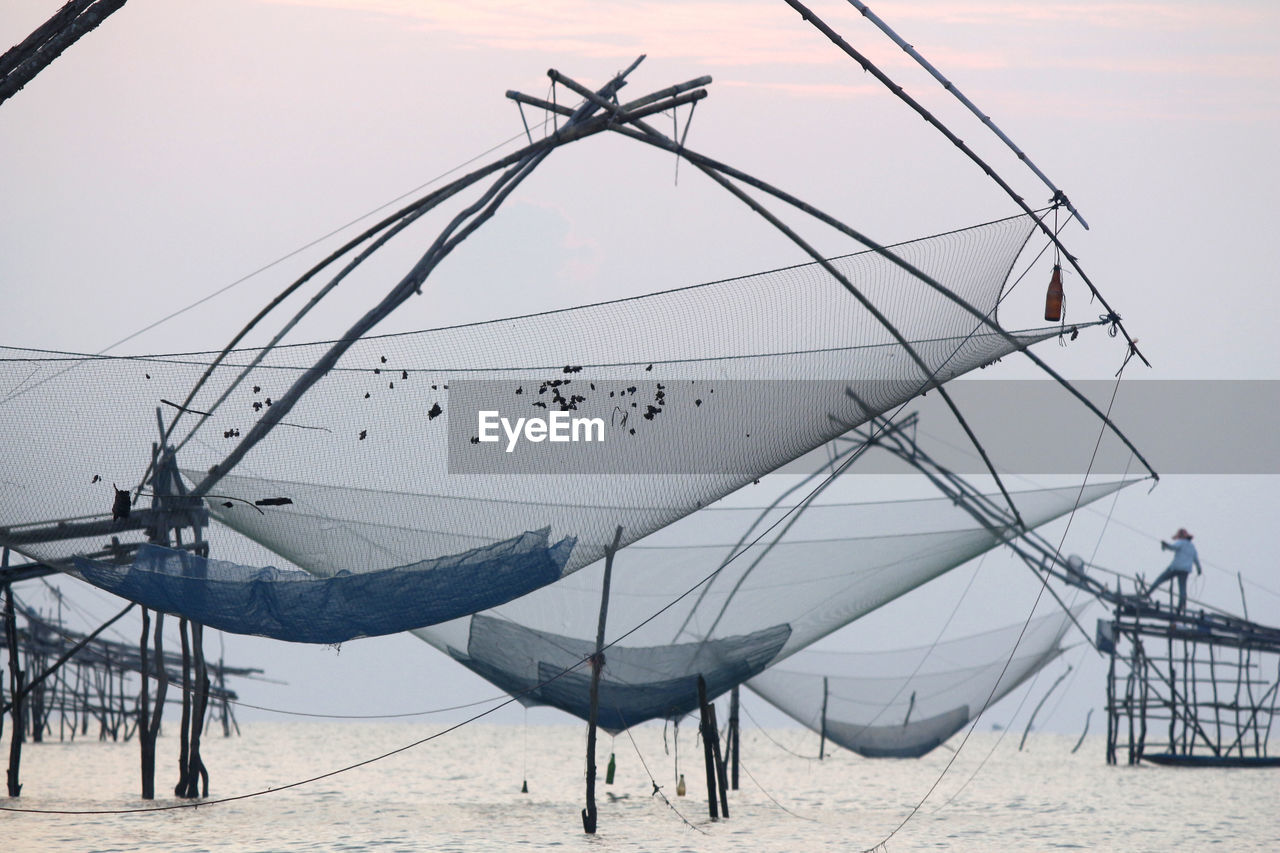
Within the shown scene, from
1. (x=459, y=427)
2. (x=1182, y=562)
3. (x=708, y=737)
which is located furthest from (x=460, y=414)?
(x=1182, y=562)

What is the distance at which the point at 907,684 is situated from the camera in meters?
14.3

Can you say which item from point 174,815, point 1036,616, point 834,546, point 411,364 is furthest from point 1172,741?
point 411,364

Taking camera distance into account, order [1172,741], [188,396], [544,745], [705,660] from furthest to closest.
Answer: [544,745] < [1172,741] < [705,660] < [188,396]

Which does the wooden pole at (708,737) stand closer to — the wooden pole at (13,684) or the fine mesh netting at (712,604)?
the fine mesh netting at (712,604)

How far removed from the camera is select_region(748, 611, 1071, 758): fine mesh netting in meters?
13.8

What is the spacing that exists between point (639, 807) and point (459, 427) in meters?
5.83

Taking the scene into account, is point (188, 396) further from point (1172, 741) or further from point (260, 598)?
point (1172, 741)

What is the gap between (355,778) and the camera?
15.2 meters

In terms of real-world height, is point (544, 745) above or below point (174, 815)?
below

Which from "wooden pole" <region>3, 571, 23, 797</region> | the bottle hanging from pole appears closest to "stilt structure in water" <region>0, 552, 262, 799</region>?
"wooden pole" <region>3, 571, 23, 797</region>

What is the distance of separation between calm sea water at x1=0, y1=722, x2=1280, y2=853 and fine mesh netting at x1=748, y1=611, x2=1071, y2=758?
0.64 m

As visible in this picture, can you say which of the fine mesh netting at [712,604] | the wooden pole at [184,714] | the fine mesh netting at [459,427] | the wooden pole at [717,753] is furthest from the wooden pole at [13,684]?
the wooden pole at [717,753]

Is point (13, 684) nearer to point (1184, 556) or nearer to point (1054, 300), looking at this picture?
point (1054, 300)

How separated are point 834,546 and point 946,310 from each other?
2762mm
